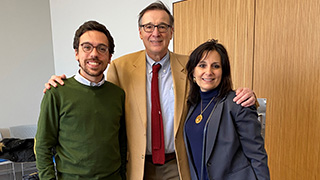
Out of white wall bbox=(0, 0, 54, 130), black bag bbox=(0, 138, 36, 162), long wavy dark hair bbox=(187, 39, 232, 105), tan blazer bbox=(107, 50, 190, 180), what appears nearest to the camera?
long wavy dark hair bbox=(187, 39, 232, 105)

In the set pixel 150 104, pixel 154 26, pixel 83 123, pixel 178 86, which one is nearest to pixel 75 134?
pixel 83 123

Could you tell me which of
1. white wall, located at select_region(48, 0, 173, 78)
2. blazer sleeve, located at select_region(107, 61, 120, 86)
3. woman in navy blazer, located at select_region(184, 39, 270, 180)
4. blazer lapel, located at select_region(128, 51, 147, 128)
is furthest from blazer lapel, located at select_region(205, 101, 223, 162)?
white wall, located at select_region(48, 0, 173, 78)

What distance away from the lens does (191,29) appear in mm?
2709

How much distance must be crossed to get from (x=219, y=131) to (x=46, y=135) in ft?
3.03

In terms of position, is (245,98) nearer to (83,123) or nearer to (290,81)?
(83,123)

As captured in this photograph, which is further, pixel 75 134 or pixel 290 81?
pixel 290 81

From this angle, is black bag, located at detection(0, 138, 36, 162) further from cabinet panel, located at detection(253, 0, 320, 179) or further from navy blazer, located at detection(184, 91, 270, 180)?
cabinet panel, located at detection(253, 0, 320, 179)

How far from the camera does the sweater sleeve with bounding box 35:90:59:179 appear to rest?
1.22m

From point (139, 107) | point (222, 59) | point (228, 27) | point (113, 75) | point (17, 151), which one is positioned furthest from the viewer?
point (17, 151)

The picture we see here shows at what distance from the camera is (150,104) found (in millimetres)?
1502

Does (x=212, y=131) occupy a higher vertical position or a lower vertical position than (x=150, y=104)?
lower

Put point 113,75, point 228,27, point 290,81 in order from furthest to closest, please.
Result: 1. point 228,27
2. point 290,81
3. point 113,75

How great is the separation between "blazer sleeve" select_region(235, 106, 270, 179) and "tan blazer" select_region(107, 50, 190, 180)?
389 mm

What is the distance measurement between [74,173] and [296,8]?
2.02 metres
